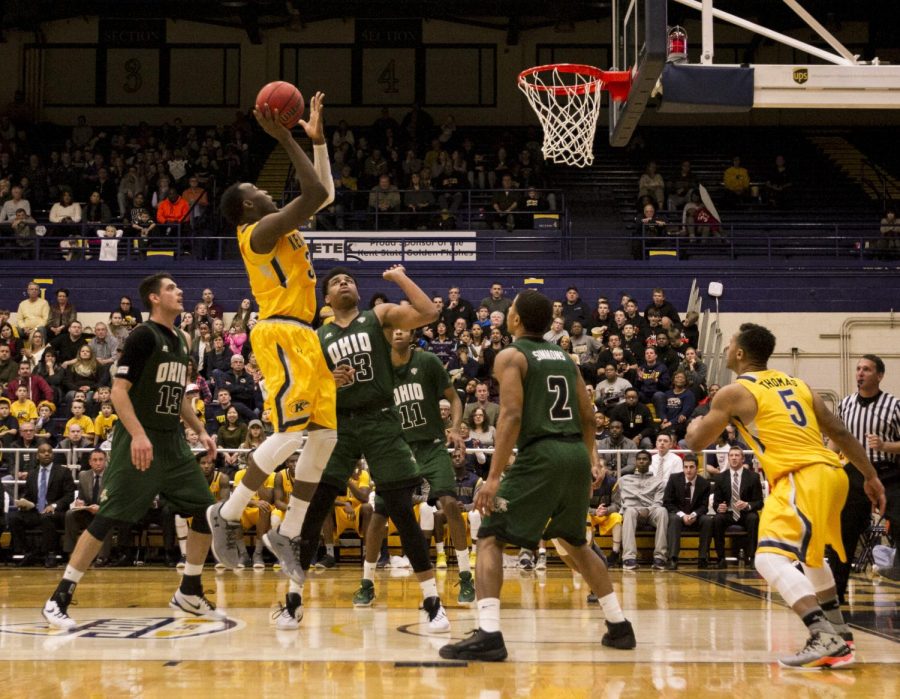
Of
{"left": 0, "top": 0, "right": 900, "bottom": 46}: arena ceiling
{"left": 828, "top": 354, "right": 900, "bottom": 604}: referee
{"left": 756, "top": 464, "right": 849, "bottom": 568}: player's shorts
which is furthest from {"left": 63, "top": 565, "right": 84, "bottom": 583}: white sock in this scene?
{"left": 0, "top": 0, "right": 900, "bottom": 46}: arena ceiling

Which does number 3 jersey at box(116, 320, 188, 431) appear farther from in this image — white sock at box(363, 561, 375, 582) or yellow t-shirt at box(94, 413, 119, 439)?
yellow t-shirt at box(94, 413, 119, 439)

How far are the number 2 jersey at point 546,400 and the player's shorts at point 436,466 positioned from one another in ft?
9.73

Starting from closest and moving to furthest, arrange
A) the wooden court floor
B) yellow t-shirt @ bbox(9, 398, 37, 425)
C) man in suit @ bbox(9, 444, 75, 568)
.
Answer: the wooden court floor
man in suit @ bbox(9, 444, 75, 568)
yellow t-shirt @ bbox(9, 398, 37, 425)

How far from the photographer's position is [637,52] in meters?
9.85

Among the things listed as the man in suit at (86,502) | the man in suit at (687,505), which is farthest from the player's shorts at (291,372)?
the man in suit at (687,505)

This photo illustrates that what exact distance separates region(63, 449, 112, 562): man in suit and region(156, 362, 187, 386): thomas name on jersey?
266 inches

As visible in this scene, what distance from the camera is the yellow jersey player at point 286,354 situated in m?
6.78

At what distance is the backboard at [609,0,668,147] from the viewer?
8984 mm

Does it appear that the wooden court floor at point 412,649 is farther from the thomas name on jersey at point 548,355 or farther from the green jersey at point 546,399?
the thomas name on jersey at point 548,355

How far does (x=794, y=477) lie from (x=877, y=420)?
318 centimetres

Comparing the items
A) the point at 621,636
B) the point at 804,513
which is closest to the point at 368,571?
the point at 621,636

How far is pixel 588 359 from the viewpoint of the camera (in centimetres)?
1809

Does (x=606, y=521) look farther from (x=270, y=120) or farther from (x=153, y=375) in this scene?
(x=270, y=120)

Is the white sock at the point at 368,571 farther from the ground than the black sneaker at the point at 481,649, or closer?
closer
